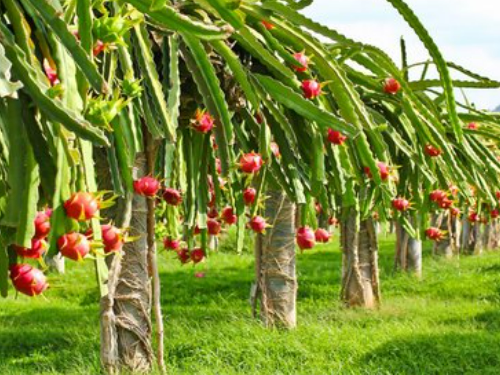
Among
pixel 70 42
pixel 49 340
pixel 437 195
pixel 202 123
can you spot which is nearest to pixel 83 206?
pixel 70 42

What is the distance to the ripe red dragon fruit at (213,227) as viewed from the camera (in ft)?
12.5

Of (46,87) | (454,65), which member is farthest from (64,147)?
(454,65)

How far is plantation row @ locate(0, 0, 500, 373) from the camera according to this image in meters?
1.80

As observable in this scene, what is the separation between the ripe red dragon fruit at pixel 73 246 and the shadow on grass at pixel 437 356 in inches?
163

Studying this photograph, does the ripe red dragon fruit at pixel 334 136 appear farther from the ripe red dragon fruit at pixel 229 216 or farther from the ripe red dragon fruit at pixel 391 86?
the ripe red dragon fruit at pixel 391 86

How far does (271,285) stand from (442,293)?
11.8 ft

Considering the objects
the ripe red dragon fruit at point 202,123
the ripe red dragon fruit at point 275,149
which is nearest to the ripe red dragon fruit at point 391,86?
the ripe red dragon fruit at point 275,149

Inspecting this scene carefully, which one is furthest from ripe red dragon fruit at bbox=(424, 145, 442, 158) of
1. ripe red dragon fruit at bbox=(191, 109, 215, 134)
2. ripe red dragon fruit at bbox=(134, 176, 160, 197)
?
ripe red dragon fruit at bbox=(134, 176, 160, 197)

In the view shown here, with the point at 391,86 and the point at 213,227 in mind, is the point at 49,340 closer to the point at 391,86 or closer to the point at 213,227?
the point at 213,227

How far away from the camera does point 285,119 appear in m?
3.20

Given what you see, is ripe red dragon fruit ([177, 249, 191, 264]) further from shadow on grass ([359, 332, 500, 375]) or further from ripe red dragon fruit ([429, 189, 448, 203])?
shadow on grass ([359, 332, 500, 375])

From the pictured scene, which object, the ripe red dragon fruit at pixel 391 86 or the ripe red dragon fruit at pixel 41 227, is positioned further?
the ripe red dragon fruit at pixel 391 86

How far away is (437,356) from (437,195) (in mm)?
1941

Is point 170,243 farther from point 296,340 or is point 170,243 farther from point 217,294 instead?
point 217,294
